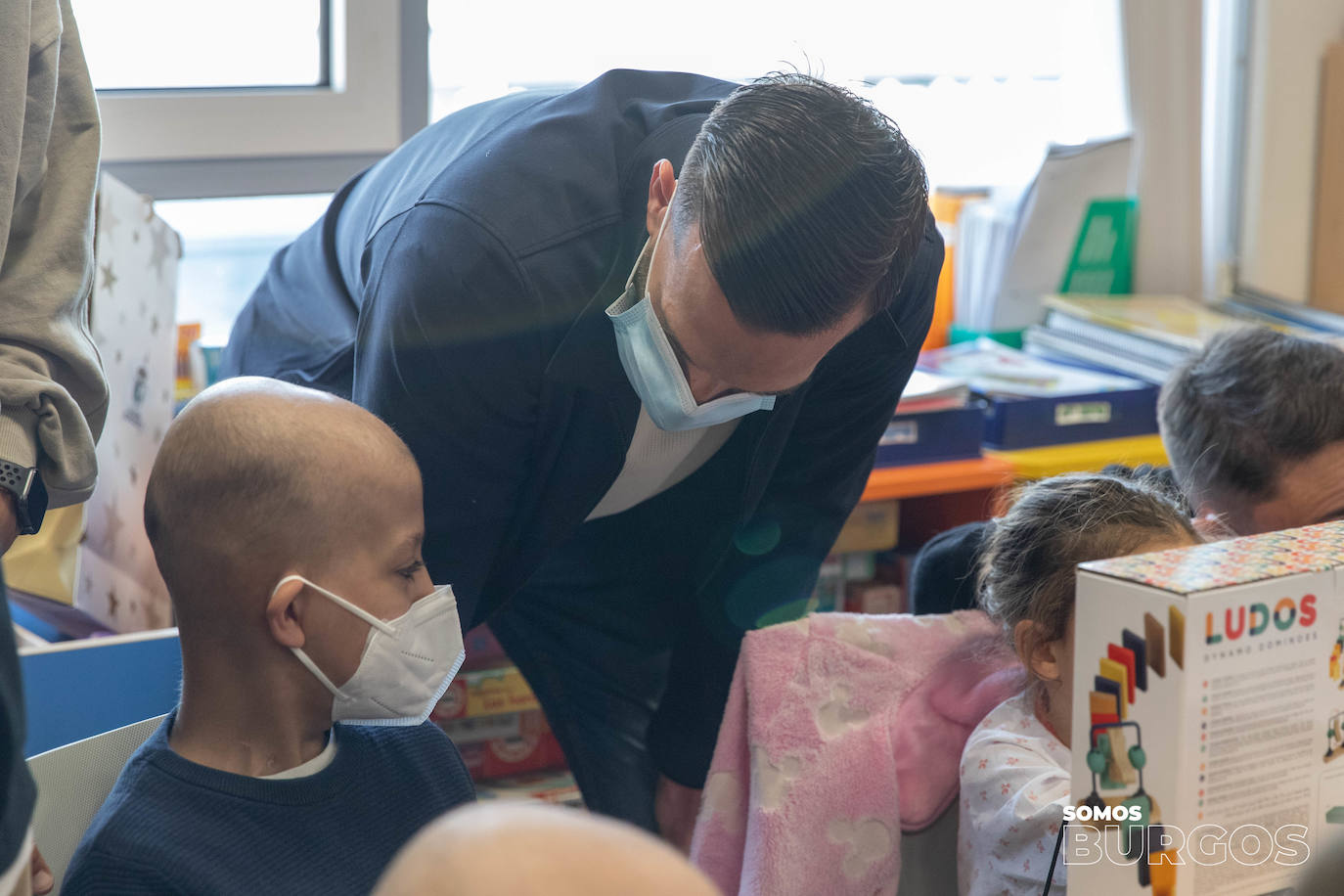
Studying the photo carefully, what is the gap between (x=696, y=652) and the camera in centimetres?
144

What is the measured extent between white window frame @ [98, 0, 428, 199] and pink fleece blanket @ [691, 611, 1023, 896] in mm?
1311

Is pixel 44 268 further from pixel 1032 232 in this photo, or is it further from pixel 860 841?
pixel 1032 232

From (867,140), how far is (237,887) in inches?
27.6

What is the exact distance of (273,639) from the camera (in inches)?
35.8

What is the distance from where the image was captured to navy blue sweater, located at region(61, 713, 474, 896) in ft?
2.71

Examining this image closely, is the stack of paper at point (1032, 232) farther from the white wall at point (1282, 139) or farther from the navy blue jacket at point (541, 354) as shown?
the navy blue jacket at point (541, 354)

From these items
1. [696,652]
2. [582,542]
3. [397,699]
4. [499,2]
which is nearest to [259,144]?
[499,2]

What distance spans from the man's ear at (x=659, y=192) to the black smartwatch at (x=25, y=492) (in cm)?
52

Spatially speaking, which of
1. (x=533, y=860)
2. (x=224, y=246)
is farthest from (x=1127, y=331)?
(x=533, y=860)

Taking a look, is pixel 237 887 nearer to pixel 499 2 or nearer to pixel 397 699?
pixel 397 699

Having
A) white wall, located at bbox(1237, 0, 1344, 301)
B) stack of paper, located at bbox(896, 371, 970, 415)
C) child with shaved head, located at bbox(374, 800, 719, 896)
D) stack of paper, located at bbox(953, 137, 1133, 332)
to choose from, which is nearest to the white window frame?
stack of paper, located at bbox(896, 371, 970, 415)

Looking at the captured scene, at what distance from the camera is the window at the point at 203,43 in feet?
6.51

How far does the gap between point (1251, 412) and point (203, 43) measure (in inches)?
66.2

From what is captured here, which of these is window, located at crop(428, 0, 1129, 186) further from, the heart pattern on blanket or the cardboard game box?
the cardboard game box
